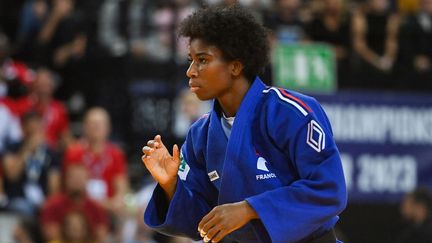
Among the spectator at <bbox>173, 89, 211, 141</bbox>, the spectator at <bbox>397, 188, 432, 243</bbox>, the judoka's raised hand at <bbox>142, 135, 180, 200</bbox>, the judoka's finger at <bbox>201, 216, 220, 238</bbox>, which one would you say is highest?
the judoka's raised hand at <bbox>142, 135, 180, 200</bbox>

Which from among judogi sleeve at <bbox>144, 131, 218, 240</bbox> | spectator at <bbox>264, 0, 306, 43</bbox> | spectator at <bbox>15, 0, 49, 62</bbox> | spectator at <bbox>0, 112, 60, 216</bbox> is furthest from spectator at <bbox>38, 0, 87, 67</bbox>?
judogi sleeve at <bbox>144, 131, 218, 240</bbox>

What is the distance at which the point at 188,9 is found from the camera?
39.7 feet

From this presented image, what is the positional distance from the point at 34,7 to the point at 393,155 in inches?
207

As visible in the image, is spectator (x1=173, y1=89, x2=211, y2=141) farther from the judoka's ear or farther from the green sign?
the judoka's ear

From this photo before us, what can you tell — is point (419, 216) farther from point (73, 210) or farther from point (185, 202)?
point (185, 202)

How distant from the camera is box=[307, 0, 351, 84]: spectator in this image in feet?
41.1

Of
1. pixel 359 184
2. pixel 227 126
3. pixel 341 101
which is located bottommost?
pixel 359 184

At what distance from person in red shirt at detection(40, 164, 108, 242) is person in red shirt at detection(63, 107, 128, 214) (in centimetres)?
38

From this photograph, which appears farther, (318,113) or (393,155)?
(393,155)

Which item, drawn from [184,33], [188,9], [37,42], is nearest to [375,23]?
[188,9]

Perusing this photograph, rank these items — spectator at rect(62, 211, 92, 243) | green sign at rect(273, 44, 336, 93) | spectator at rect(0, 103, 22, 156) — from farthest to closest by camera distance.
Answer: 1. green sign at rect(273, 44, 336, 93)
2. spectator at rect(0, 103, 22, 156)
3. spectator at rect(62, 211, 92, 243)

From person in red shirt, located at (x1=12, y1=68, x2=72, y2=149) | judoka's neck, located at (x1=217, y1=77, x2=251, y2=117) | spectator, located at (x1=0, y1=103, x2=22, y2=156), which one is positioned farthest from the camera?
person in red shirt, located at (x1=12, y1=68, x2=72, y2=149)

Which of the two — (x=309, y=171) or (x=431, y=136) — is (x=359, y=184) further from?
(x=309, y=171)

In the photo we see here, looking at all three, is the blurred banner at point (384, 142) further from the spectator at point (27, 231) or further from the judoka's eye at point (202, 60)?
the judoka's eye at point (202, 60)
